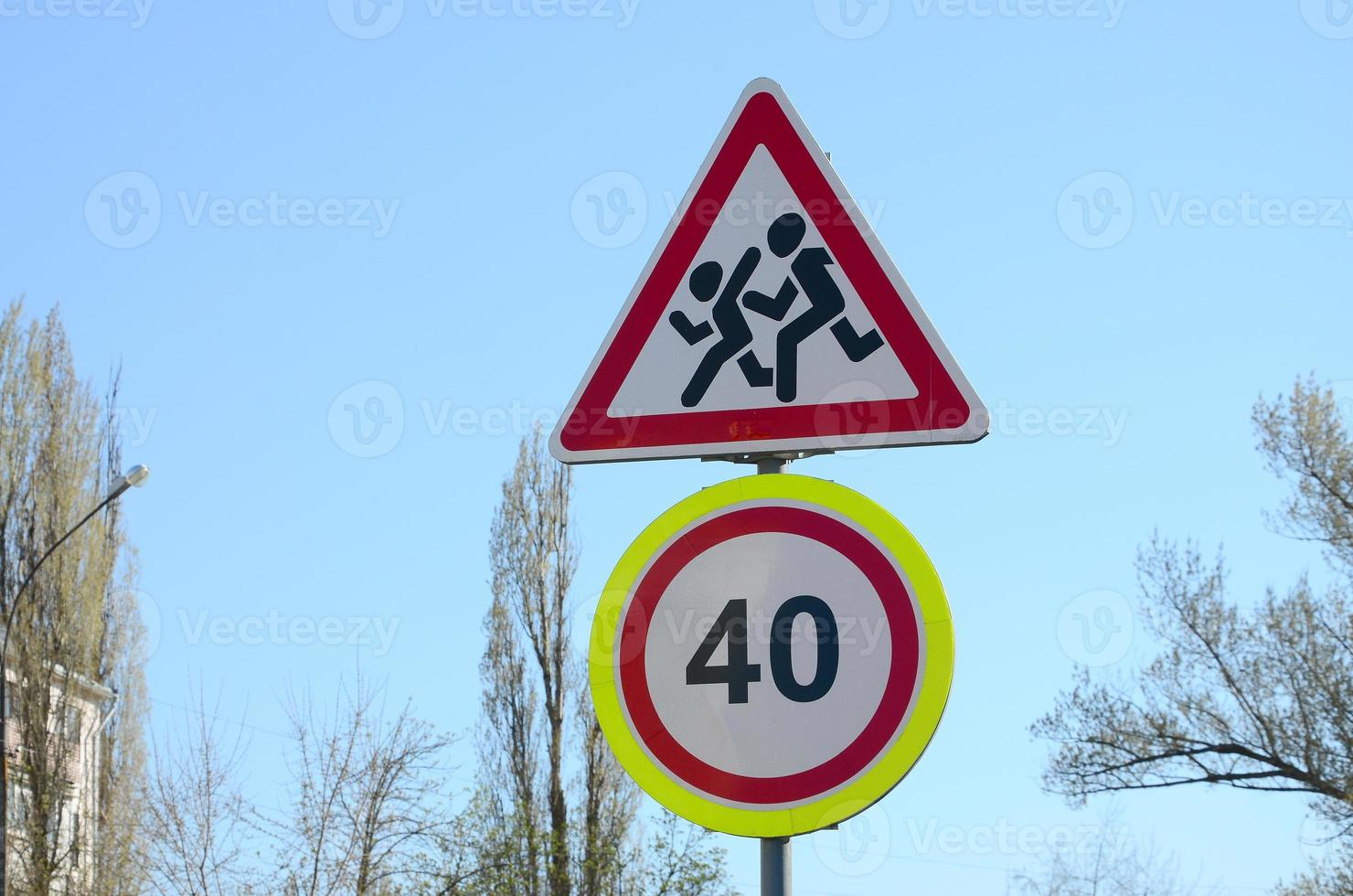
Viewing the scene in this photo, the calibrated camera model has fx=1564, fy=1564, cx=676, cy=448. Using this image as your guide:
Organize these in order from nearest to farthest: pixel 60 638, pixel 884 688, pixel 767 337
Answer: pixel 884 688 < pixel 767 337 < pixel 60 638

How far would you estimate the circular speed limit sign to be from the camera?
2.34 meters

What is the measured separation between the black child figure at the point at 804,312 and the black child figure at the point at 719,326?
33mm

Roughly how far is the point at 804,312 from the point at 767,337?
8 centimetres

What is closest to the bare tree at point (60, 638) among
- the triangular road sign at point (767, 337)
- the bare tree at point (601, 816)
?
the bare tree at point (601, 816)

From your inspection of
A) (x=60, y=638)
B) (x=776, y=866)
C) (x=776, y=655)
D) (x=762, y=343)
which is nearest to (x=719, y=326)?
(x=762, y=343)

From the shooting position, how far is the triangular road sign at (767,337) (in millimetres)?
2590

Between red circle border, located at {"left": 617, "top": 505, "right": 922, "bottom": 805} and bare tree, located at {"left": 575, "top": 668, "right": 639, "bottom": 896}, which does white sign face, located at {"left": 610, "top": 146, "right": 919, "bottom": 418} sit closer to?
red circle border, located at {"left": 617, "top": 505, "right": 922, "bottom": 805}

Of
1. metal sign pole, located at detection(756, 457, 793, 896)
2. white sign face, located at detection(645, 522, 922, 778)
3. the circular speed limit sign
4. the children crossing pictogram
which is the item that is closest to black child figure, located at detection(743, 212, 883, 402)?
the children crossing pictogram

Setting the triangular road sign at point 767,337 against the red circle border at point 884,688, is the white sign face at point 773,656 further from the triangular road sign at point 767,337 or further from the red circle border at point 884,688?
the triangular road sign at point 767,337

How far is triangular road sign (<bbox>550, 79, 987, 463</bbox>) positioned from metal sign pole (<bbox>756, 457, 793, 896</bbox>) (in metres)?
0.64

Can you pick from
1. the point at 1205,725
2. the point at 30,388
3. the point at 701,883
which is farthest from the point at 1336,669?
the point at 30,388

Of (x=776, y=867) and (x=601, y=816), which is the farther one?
(x=601, y=816)

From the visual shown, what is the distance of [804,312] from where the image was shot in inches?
105

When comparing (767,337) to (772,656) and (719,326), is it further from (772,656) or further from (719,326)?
(772,656)
